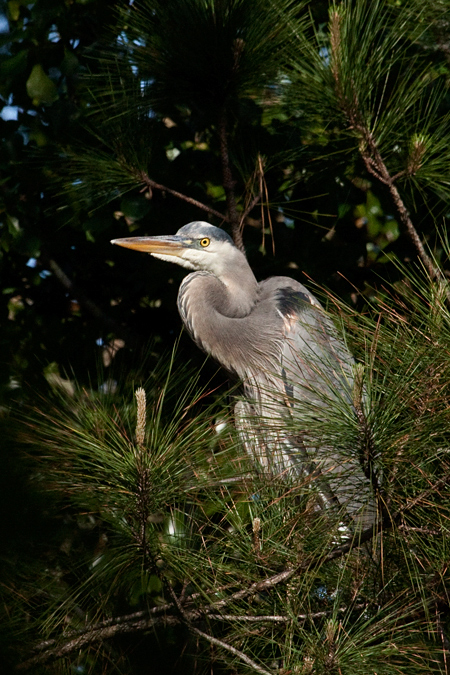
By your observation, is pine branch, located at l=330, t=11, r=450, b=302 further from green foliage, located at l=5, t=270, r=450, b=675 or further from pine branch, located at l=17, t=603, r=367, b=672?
pine branch, located at l=17, t=603, r=367, b=672

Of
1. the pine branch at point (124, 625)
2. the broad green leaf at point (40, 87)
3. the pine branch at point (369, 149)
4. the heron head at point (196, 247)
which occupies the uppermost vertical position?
the broad green leaf at point (40, 87)

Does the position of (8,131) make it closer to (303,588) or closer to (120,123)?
(120,123)

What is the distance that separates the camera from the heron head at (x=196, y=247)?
1.90 metres

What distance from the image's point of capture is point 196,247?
6.33ft

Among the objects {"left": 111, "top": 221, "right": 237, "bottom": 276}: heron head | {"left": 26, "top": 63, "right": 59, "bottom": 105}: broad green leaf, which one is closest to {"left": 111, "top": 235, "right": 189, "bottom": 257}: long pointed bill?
{"left": 111, "top": 221, "right": 237, "bottom": 276}: heron head

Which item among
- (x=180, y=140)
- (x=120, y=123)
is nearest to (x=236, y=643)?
(x=120, y=123)

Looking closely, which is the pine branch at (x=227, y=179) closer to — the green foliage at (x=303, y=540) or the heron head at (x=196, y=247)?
the heron head at (x=196, y=247)

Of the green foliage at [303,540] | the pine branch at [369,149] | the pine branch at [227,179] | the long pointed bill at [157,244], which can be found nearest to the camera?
the green foliage at [303,540]

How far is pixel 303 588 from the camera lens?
109 cm

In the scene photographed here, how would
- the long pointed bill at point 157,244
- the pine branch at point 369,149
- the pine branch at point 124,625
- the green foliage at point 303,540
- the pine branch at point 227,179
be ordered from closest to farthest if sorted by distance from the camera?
the green foliage at point 303,540, the pine branch at point 124,625, the pine branch at point 369,149, the pine branch at point 227,179, the long pointed bill at point 157,244

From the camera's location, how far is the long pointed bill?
1838 millimetres

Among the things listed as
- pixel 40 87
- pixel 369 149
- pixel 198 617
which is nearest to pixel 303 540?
pixel 198 617

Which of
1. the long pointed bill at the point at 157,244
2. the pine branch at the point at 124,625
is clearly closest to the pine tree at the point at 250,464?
the pine branch at the point at 124,625

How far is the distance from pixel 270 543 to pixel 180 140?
1217 millimetres
